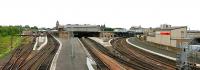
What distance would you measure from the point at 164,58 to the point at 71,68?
17744 millimetres

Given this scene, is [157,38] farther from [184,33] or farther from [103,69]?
[103,69]

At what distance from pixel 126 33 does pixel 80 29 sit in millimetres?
21857

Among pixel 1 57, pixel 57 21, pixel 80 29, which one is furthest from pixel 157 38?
pixel 57 21

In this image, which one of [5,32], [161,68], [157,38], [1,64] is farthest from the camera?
[5,32]

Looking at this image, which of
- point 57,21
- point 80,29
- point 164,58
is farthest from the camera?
point 57,21

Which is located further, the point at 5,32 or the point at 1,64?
the point at 5,32

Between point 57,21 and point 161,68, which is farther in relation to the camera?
point 57,21

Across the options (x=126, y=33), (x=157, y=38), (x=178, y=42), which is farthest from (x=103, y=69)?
(x=126, y=33)

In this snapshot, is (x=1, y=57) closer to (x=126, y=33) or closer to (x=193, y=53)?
(x=193, y=53)

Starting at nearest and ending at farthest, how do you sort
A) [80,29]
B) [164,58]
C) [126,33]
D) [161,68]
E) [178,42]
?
[161,68] → [164,58] → [178,42] → [80,29] → [126,33]

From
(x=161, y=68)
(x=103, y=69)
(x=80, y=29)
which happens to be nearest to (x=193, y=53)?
(x=161, y=68)

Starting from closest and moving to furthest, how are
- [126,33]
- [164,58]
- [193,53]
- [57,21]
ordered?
[193,53] < [164,58] < [126,33] < [57,21]

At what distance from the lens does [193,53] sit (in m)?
41.2

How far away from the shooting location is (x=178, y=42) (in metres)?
63.7
